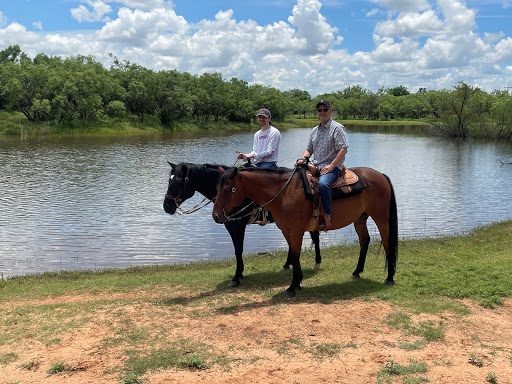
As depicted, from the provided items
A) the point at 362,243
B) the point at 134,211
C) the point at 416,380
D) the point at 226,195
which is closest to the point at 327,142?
the point at 226,195

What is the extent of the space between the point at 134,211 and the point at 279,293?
1301 centimetres

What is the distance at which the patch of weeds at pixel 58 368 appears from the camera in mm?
5242

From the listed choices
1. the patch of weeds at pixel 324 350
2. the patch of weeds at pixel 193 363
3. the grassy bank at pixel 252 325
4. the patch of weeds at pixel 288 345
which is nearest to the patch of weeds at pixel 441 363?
the grassy bank at pixel 252 325

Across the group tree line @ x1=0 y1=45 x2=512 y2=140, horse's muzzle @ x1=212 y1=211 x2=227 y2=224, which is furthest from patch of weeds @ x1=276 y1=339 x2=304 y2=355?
tree line @ x1=0 y1=45 x2=512 y2=140

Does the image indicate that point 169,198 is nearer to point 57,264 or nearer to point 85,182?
point 57,264

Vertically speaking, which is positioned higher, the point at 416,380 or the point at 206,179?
the point at 206,179

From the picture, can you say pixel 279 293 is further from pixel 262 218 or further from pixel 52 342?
pixel 52 342

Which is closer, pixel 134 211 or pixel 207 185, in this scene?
pixel 207 185

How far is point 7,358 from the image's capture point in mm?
5656

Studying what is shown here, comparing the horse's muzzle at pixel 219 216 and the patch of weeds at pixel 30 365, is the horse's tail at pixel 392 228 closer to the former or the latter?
the horse's muzzle at pixel 219 216

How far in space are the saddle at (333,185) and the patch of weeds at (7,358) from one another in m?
5.05

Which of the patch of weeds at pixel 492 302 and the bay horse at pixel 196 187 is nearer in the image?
the patch of weeds at pixel 492 302

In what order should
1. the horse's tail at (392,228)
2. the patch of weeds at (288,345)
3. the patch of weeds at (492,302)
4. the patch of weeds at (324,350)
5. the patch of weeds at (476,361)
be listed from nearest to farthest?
the patch of weeds at (476,361) → the patch of weeds at (324,350) → the patch of weeds at (288,345) → the patch of weeds at (492,302) → the horse's tail at (392,228)

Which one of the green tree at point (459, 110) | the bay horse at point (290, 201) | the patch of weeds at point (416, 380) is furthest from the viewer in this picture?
the green tree at point (459, 110)
